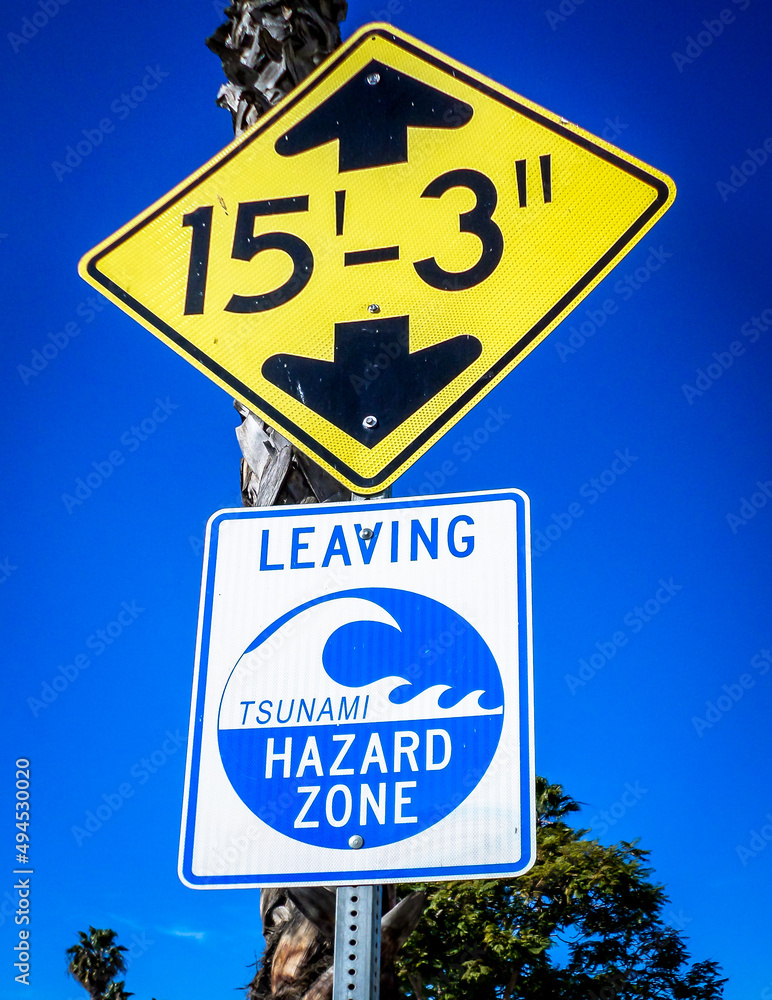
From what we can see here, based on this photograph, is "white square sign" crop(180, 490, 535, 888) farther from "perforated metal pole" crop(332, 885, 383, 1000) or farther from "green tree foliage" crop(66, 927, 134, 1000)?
"green tree foliage" crop(66, 927, 134, 1000)

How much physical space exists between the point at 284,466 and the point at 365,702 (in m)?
0.87

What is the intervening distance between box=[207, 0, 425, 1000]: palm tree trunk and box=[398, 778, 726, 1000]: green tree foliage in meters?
20.0

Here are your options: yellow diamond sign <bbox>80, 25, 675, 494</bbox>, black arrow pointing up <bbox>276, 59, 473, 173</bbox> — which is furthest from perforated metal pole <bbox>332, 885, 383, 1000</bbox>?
black arrow pointing up <bbox>276, 59, 473, 173</bbox>

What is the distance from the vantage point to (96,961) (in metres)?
29.2

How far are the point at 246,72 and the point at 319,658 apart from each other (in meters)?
2.17

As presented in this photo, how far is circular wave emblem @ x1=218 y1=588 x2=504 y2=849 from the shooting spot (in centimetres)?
142

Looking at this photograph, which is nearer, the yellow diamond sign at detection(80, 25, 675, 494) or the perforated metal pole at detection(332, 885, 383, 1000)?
the perforated metal pole at detection(332, 885, 383, 1000)

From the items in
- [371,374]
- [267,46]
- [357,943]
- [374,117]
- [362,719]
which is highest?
[267,46]

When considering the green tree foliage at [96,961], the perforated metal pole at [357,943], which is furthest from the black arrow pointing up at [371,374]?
the green tree foliage at [96,961]

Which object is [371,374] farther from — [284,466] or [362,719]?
[362,719]

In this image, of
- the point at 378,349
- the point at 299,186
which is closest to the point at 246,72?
the point at 299,186

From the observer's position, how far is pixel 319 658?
1.53 meters

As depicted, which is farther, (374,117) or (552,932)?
(552,932)

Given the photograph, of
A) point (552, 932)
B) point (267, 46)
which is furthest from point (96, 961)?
point (267, 46)
